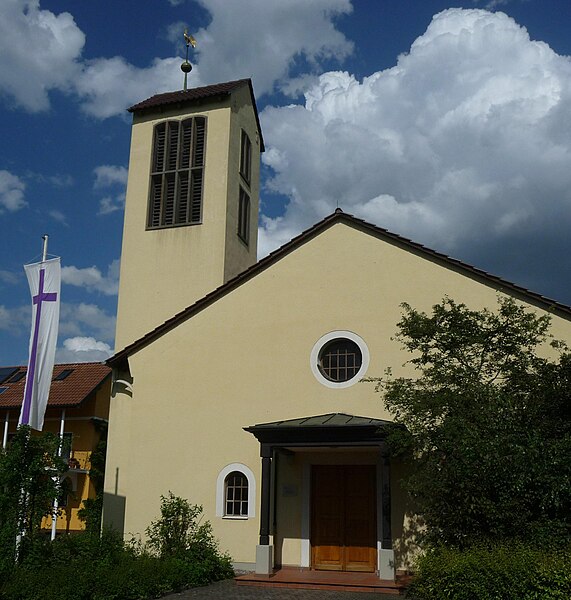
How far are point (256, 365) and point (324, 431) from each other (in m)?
3.15

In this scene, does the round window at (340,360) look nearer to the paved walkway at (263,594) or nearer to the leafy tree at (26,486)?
the paved walkway at (263,594)

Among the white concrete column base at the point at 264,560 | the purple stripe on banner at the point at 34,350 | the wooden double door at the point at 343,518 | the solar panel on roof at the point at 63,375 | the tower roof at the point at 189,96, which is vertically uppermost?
the tower roof at the point at 189,96

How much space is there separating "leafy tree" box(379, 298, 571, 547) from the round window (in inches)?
120

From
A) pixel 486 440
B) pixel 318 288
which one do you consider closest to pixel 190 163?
pixel 318 288

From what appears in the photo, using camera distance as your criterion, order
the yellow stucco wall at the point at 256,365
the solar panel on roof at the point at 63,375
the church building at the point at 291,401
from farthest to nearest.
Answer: the solar panel on roof at the point at 63,375 → the yellow stucco wall at the point at 256,365 → the church building at the point at 291,401

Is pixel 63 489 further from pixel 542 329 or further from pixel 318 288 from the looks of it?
pixel 542 329

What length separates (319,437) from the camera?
16.1 metres

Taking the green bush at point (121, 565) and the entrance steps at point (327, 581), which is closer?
the green bush at point (121, 565)

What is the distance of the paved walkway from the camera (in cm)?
1380

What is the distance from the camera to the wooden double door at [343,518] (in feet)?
55.0

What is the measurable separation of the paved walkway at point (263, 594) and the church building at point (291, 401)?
1.02 m

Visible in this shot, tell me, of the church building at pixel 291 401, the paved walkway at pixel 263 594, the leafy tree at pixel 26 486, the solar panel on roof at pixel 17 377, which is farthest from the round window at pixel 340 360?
the solar panel on roof at pixel 17 377

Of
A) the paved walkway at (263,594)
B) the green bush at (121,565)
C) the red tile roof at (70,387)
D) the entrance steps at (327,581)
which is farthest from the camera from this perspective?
the red tile roof at (70,387)

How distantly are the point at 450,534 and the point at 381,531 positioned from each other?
136 inches
